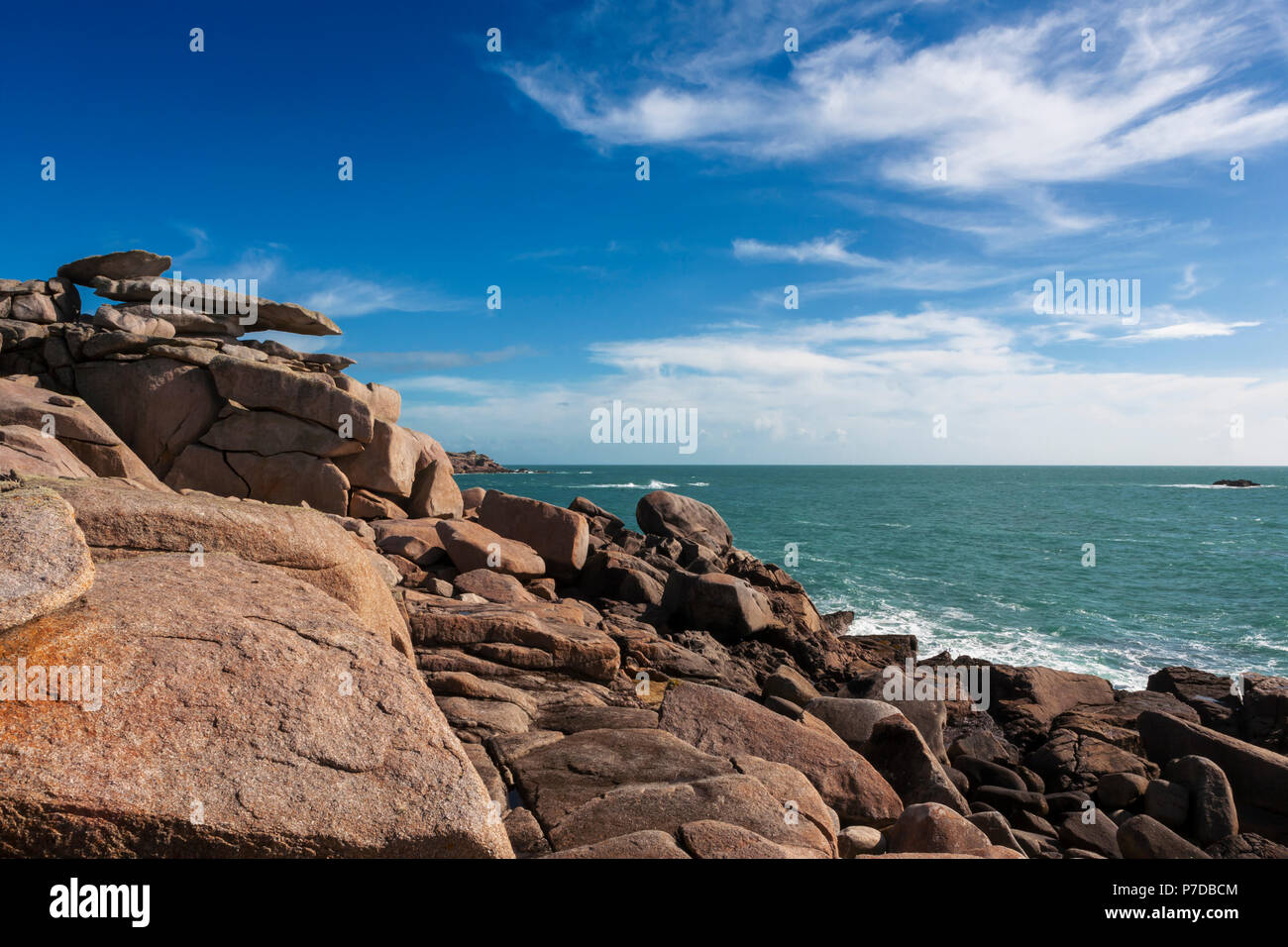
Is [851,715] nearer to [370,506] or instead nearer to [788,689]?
[788,689]

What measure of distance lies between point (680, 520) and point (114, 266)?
20.1 meters

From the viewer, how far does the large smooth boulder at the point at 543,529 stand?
1736 centimetres

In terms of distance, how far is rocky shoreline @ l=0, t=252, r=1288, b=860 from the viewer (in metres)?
4.25

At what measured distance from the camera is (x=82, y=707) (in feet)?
13.9

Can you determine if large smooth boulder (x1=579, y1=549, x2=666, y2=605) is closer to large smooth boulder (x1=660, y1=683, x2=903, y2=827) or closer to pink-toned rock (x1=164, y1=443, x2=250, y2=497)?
large smooth boulder (x1=660, y1=683, x2=903, y2=827)

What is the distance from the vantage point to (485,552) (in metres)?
14.8

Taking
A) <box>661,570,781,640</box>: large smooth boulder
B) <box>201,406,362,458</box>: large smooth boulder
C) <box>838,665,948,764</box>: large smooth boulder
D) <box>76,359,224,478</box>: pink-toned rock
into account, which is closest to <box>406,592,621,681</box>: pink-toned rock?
<box>838,665,948,764</box>: large smooth boulder

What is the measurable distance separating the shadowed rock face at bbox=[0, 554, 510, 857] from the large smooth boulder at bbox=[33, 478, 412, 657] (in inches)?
36.2

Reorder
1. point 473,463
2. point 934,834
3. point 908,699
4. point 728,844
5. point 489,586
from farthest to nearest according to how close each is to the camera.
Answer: point 473,463
point 908,699
point 489,586
point 934,834
point 728,844
